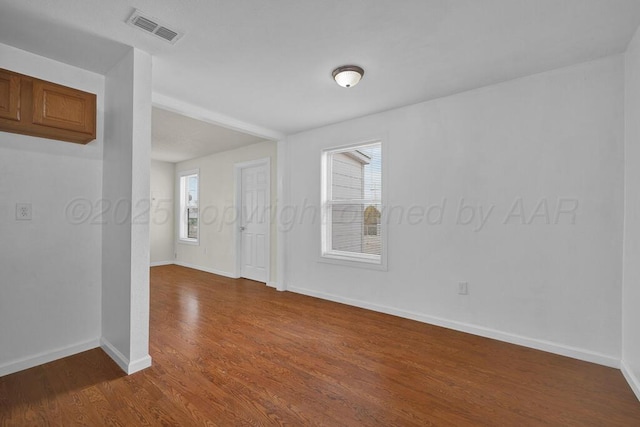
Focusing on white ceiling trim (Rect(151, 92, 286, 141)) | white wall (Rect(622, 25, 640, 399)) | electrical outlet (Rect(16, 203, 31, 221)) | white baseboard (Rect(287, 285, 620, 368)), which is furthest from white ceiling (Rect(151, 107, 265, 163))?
white wall (Rect(622, 25, 640, 399))

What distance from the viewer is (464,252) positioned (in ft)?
10.6

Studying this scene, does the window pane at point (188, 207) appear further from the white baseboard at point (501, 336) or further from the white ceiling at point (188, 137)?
the white baseboard at point (501, 336)

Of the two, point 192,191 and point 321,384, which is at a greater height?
point 192,191

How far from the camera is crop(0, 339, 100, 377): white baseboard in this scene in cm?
232

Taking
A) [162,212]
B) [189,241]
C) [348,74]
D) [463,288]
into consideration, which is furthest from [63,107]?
[162,212]

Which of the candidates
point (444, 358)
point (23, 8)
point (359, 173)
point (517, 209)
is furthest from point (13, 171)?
point (517, 209)

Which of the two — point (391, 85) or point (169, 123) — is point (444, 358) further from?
point (169, 123)

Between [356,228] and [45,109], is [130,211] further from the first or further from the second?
[356,228]

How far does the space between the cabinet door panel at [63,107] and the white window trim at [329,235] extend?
109 inches

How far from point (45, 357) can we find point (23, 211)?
1.20 m

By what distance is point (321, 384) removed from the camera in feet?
7.24

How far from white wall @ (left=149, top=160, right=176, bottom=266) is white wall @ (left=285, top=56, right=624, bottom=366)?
17.5ft

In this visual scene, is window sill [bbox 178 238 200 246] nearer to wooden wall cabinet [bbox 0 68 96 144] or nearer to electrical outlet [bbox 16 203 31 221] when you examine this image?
electrical outlet [bbox 16 203 31 221]

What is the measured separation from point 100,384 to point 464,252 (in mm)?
3381
